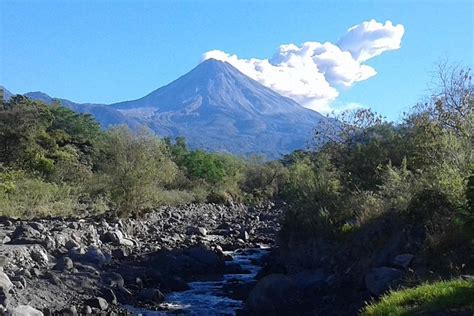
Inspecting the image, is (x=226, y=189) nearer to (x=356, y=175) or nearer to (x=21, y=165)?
(x=21, y=165)

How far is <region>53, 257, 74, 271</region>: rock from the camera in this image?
1917cm

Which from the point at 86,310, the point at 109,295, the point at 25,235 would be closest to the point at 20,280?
the point at 86,310

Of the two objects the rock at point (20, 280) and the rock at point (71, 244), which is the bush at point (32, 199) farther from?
the rock at point (20, 280)

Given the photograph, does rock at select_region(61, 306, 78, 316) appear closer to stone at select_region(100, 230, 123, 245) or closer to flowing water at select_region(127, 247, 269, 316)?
flowing water at select_region(127, 247, 269, 316)

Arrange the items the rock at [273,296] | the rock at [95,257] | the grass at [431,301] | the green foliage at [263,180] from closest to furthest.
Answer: the grass at [431,301] < the rock at [273,296] < the rock at [95,257] < the green foliage at [263,180]

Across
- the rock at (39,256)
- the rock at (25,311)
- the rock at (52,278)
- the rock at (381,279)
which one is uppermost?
the rock at (39,256)

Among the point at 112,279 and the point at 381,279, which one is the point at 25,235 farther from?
the point at 381,279

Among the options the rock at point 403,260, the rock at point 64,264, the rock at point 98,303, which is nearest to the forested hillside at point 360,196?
the rock at point 403,260

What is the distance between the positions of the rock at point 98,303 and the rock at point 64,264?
3.23 m

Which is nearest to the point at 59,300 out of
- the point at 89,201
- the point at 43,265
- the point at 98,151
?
the point at 43,265

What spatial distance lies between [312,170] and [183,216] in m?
19.6

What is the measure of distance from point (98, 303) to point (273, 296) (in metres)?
5.21

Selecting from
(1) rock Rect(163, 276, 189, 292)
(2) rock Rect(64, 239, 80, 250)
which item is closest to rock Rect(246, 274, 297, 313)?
(1) rock Rect(163, 276, 189, 292)

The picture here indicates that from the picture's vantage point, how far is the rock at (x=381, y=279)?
13.1 m
